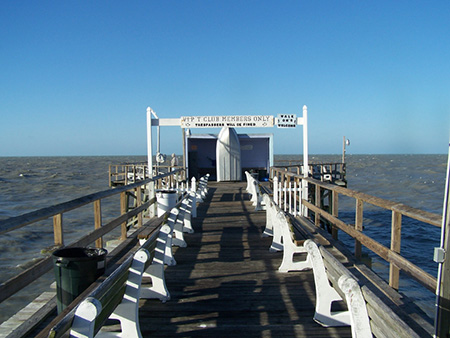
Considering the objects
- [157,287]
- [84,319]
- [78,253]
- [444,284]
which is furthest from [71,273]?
[444,284]

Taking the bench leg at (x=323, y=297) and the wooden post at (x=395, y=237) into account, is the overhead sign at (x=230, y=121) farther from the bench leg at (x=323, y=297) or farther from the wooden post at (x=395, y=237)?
the bench leg at (x=323, y=297)

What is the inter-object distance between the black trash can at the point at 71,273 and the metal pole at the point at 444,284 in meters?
2.99

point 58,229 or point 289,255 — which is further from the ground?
point 58,229

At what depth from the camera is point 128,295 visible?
3.24 meters

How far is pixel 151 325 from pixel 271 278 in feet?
6.38

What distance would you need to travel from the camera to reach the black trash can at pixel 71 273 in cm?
355

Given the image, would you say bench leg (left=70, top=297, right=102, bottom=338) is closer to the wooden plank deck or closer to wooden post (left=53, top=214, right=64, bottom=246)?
the wooden plank deck

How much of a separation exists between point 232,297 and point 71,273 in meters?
1.83

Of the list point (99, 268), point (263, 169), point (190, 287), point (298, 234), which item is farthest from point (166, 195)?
point (263, 169)

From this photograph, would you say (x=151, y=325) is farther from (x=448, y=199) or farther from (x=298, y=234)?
(x=298, y=234)

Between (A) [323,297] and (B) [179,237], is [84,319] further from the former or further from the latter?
(B) [179,237]

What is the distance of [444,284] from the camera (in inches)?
94.0

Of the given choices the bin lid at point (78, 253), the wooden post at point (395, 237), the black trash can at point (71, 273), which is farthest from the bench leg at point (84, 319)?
the wooden post at point (395, 237)

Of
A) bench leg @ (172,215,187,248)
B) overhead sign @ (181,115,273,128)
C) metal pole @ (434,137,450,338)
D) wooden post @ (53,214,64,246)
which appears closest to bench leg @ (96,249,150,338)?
wooden post @ (53,214,64,246)
